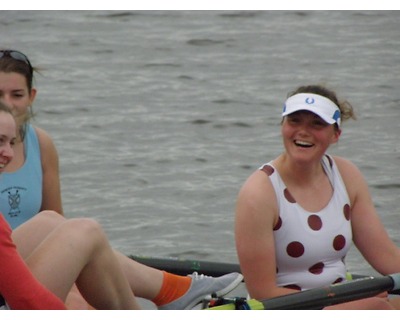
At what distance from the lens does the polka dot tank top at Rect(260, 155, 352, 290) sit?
17.6ft

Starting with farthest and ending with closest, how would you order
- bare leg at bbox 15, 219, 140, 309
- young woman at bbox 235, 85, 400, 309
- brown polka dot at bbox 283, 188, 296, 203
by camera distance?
brown polka dot at bbox 283, 188, 296, 203 < young woman at bbox 235, 85, 400, 309 < bare leg at bbox 15, 219, 140, 309

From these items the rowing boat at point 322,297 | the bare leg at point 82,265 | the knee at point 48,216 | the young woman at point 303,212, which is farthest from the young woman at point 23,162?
the young woman at point 303,212

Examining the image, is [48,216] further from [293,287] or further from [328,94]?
[328,94]

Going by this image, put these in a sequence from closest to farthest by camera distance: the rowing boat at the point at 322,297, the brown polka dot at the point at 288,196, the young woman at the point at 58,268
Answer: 1. the young woman at the point at 58,268
2. the rowing boat at the point at 322,297
3. the brown polka dot at the point at 288,196

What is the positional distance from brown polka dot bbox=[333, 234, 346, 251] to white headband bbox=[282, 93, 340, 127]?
1.60 feet

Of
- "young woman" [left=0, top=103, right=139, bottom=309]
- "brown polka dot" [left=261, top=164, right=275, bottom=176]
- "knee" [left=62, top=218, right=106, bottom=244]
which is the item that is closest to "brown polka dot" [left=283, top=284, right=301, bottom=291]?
"brown polka dot" [left=261, top=164, right=275, bottom=176]

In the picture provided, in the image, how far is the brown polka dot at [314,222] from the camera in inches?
213

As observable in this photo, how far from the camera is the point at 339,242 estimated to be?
5.47m

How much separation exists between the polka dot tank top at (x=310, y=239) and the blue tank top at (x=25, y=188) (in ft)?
3.39

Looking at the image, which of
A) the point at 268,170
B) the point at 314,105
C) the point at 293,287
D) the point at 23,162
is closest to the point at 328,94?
the point at 314,105

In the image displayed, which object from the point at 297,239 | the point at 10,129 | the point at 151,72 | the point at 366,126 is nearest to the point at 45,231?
the point at 10,129

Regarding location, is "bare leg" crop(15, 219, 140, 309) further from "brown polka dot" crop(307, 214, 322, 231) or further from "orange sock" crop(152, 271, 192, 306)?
"brown polka dot" crop(307, 214, 322, 231)

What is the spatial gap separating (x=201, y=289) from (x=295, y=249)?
0.55 metres

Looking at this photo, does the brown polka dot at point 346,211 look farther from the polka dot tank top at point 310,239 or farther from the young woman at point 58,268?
the young woman at point 58,268
